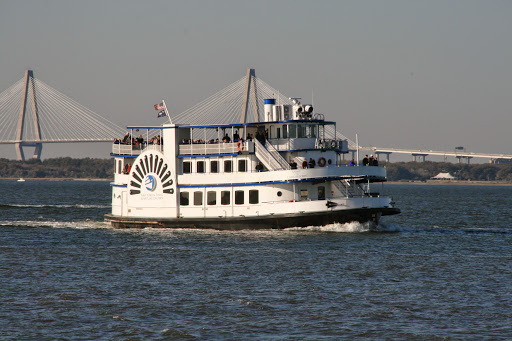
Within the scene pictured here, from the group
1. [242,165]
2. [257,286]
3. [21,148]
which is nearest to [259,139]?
[242,165]

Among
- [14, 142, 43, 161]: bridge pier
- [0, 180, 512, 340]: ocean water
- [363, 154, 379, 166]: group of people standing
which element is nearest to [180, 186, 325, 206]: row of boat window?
[0, 180, 512, 340]: ocean water

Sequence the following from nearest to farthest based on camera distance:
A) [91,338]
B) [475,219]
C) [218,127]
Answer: [91,338] < [218,127] < [475,219]

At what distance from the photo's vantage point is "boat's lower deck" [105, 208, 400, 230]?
122 ft

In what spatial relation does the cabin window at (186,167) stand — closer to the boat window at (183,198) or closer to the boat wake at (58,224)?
the boat window at (183,198)

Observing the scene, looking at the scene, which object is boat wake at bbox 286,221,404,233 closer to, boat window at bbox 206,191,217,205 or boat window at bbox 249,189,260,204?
boat window at bbox 249,189,260,204

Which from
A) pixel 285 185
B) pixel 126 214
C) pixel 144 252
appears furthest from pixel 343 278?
pixel 126 214

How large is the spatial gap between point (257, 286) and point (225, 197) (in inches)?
633

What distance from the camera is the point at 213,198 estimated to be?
131 feet

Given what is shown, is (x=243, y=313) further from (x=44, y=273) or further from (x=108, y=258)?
(x=108, y=258)

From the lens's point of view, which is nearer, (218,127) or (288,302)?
(288,302)

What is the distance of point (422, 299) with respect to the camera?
2200 cm

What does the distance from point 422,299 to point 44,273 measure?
44.4ft

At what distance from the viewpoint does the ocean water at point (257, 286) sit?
18.7 metres

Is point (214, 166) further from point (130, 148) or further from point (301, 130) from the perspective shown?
point (130, 148)
